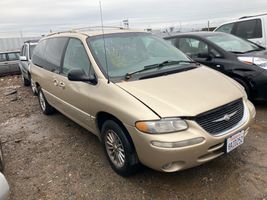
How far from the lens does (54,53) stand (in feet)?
16.4

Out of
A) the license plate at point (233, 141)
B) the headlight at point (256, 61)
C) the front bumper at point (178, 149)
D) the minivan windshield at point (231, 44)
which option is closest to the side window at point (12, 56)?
the minivan windshield at point (231, 44)

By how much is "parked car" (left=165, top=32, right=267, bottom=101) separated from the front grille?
213 cm

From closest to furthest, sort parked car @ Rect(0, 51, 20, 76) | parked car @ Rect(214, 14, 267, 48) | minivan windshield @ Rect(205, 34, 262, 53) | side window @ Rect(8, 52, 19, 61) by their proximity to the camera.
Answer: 1. minivan windshield @ Rect(205, 34, 262, 53)
2. parked car @ Rect(214, 14, 267, 48)
3. parked car @ Rect(0, 51, 20, 76)
4. side window @ Rect(8, 52, 19, 61)

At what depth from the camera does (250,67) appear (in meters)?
5.17

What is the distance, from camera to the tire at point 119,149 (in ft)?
10.2

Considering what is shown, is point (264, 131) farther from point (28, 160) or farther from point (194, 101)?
point (28, 160)

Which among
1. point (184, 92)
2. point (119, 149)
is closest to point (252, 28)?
point (184, 92)

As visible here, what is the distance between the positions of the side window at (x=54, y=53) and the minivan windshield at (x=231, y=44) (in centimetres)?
316

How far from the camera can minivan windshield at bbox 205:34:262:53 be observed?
5812 millimetres

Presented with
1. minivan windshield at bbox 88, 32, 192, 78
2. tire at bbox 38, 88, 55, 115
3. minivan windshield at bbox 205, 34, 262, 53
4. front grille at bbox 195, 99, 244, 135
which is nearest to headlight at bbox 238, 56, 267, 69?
minivan windshield at bbox 205, 34, 262, 53

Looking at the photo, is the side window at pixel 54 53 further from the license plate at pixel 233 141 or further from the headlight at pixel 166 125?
the license plate at pixel 233 141

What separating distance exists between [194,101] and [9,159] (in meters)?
2.96

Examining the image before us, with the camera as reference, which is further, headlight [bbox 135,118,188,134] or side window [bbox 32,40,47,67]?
side window [bbox 32,40,47,67]

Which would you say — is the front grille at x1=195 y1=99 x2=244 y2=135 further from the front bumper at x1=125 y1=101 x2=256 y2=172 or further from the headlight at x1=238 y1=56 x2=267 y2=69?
the headlight at x1=238 y1=56 x2=267 y2=69
